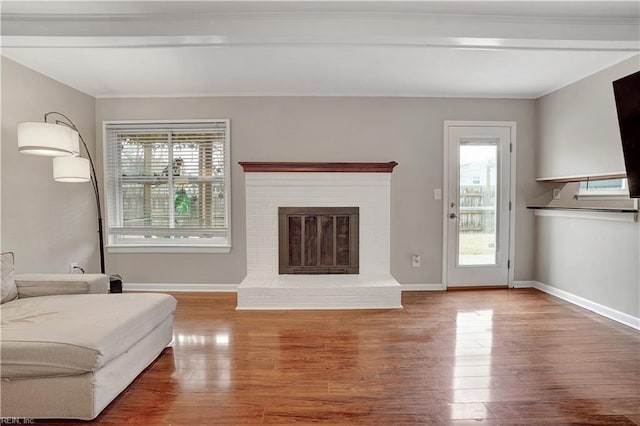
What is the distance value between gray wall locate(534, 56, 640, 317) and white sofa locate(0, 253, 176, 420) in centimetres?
394

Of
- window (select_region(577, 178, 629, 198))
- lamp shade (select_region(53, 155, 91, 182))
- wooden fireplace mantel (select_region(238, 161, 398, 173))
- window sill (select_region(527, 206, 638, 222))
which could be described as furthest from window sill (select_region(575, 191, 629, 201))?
lamp shade (select_region(53, 155, 91, 182))

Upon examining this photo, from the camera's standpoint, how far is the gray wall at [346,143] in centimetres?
376

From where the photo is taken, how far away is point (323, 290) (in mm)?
3254

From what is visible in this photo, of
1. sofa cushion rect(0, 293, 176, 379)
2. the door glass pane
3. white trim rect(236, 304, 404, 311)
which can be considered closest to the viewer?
sofa cushion rect(0, 293, 176, 379)

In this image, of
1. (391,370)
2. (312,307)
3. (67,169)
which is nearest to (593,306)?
(391,370)

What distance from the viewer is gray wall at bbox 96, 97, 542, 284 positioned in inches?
148

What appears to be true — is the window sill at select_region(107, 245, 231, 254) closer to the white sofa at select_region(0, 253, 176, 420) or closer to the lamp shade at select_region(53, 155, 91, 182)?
the lamp shade at select_region(53, 155, 91, 182)

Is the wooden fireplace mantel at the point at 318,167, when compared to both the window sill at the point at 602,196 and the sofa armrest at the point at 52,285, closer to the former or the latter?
the sofa armrest at the point at 52,285

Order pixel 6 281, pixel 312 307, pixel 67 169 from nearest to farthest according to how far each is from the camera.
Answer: pixel 6 281
pixel 67 169
pixel 312 307

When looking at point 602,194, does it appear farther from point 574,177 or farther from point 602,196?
point 574,177

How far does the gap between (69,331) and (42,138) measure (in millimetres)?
1529

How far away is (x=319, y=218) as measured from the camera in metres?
3.65

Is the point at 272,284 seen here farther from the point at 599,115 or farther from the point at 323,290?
the point at 599,115

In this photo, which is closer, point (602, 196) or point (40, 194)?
point (40, 194)
